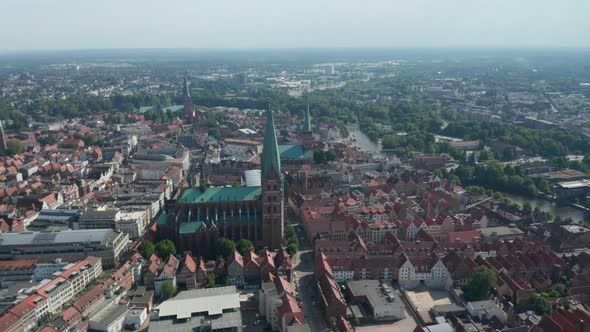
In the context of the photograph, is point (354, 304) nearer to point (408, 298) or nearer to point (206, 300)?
point (408, 298)

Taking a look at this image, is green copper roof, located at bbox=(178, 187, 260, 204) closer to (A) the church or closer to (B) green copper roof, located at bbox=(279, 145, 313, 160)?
(A) the church

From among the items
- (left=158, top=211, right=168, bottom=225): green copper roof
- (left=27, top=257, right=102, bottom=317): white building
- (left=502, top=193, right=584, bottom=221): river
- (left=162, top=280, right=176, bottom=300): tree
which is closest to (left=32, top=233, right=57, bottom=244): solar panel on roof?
(left=27, top=257, right=102, bottom=317): white building

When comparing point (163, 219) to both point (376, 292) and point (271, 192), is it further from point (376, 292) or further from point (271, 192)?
point (376, 292)

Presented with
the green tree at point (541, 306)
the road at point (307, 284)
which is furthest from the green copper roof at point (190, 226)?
the green tree at point (541, 306)

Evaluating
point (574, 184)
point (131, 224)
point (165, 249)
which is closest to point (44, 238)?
point (131, 224)

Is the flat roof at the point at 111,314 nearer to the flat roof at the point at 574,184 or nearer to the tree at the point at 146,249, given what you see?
the tree at the point at 146,249

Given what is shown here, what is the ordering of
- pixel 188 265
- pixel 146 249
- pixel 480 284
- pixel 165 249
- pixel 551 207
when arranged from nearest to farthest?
pixel 480 284
pixel 188 265
pixel 146 249
pixel 165 249
pixel 551 207
